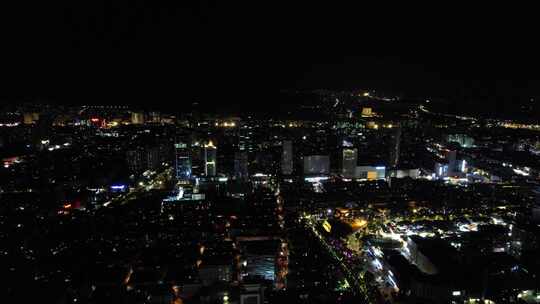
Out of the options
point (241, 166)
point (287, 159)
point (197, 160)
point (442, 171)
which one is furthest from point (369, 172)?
point (197, 160)

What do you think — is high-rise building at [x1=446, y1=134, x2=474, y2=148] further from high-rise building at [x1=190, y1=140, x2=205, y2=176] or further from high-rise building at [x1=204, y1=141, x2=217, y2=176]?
high-rise building at [x1=190, y1=140, x2=205, y2=176]

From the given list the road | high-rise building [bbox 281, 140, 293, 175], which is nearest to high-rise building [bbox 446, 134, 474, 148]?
high-rise building [bbox 281, 140, 293, 175]

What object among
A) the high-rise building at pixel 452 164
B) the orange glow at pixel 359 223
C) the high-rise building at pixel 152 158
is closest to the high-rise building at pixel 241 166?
the high-rise building at pixel 152 158

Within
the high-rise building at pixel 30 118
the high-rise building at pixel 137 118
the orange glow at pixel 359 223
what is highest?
the high-rise building at pixel 30 118

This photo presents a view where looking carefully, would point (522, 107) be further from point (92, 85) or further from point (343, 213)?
point (92, 85)

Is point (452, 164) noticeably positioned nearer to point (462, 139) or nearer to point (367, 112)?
point (462, 139)

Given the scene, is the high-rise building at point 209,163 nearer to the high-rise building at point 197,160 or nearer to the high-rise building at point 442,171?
the high-rise building at point 197,160
